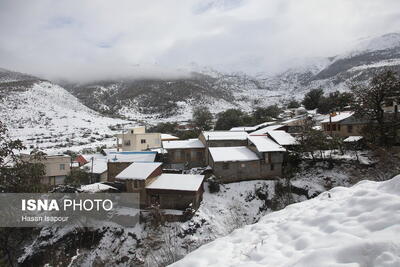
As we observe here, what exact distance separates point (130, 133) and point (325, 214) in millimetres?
39722

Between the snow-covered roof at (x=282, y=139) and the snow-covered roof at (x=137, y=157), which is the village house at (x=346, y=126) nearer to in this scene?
the snow-covered roof at (x=282, y=139)

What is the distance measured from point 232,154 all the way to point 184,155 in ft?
22.1

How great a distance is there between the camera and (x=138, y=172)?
801 inches

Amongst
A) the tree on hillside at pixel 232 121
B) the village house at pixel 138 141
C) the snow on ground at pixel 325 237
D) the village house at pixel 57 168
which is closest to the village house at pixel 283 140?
the snow on ground at pixel 325 237

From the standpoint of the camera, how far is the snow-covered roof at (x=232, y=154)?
76.4 ft

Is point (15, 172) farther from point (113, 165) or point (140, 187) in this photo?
point (113, 165)

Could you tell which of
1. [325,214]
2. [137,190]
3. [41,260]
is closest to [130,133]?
[137,190]

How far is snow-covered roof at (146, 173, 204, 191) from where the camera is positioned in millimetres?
19516

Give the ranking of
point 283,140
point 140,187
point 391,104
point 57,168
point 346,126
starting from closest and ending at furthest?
1. point 140,187
2. point 391,104
3. point 283,140
4. point 346,126
5. point 57,168

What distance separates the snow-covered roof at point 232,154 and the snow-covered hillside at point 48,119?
4540 centimetres

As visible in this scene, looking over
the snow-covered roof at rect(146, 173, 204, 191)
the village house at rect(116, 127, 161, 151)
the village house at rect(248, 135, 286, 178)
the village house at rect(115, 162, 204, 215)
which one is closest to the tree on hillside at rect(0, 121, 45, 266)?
the village house at rect(115, 162, 204, 215)

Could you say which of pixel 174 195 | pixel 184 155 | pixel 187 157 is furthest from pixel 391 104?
pixel 174 195

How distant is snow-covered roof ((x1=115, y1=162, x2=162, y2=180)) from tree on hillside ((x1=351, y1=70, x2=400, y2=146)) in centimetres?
2233

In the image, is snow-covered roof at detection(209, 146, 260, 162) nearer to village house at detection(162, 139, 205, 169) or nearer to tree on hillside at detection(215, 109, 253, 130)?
village house at detection(162, 139, 205, 169)
